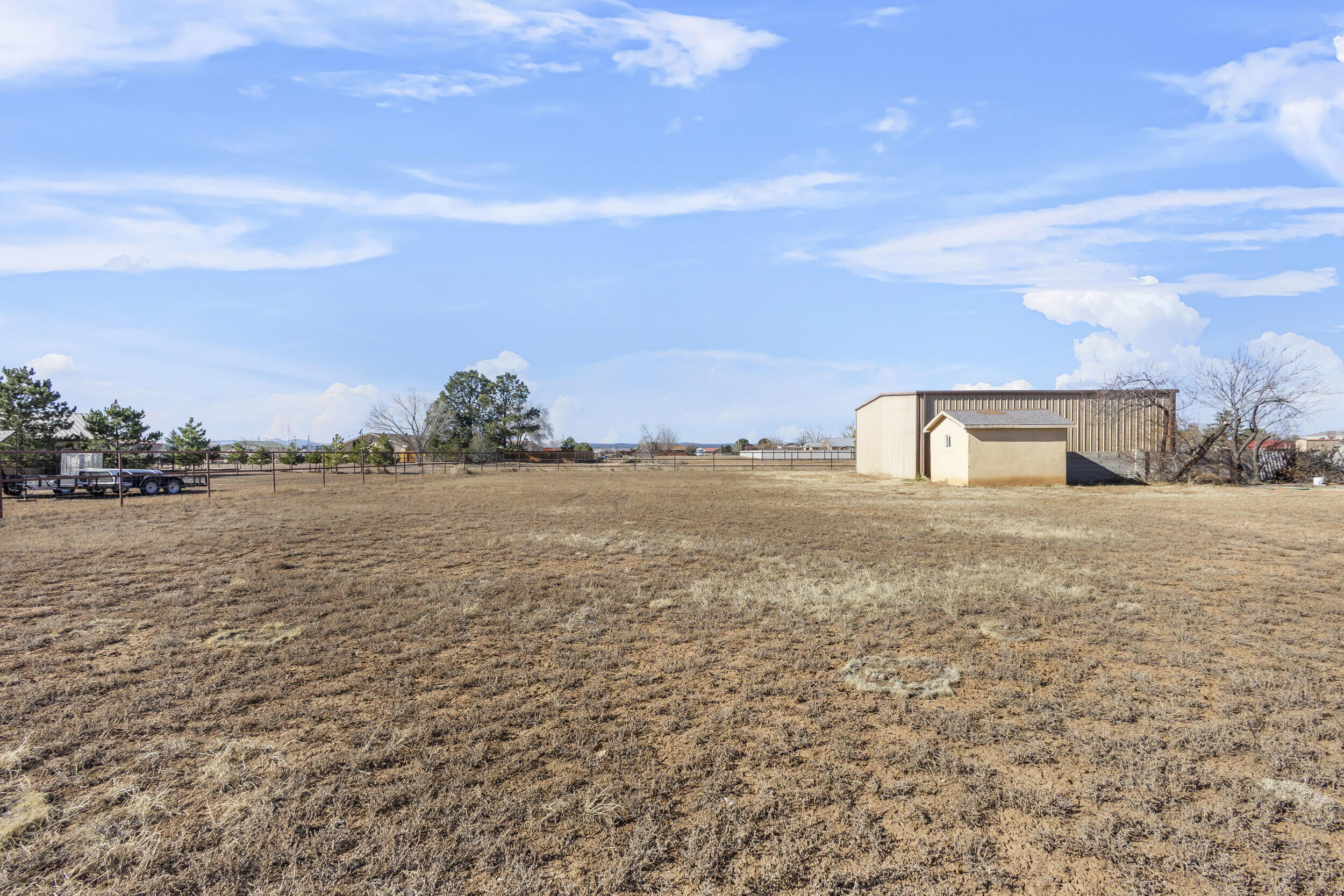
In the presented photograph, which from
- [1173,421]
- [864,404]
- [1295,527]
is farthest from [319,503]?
[1173,421]

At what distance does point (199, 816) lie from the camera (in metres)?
2.96

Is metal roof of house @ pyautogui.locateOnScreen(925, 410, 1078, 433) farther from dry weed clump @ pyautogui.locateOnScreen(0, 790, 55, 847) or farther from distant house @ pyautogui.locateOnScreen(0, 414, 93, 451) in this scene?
distant house @ pyautogui.locateOnScreen(0, 414, 93, 451)

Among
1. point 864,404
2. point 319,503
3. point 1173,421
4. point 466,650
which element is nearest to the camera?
point 466,650

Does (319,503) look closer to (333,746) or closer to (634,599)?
(634,599)

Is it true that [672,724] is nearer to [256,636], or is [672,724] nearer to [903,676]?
[903,676]

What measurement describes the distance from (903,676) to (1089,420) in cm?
2716

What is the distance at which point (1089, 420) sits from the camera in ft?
85.9

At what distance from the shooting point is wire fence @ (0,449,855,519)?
64.8ft

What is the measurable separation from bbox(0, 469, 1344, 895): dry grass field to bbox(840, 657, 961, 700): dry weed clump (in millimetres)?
32

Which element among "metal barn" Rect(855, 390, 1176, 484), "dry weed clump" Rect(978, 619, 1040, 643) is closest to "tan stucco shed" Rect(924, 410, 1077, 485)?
"metal barn" Rect(855, 390, 1176, 484)

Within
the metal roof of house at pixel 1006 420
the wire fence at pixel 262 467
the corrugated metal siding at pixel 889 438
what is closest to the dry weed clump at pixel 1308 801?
the wire fence at pixel 262 467

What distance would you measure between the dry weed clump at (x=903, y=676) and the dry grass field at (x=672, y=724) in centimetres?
3

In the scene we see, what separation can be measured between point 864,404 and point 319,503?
28.3 m

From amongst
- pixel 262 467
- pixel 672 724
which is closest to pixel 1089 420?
pixel 672 724
